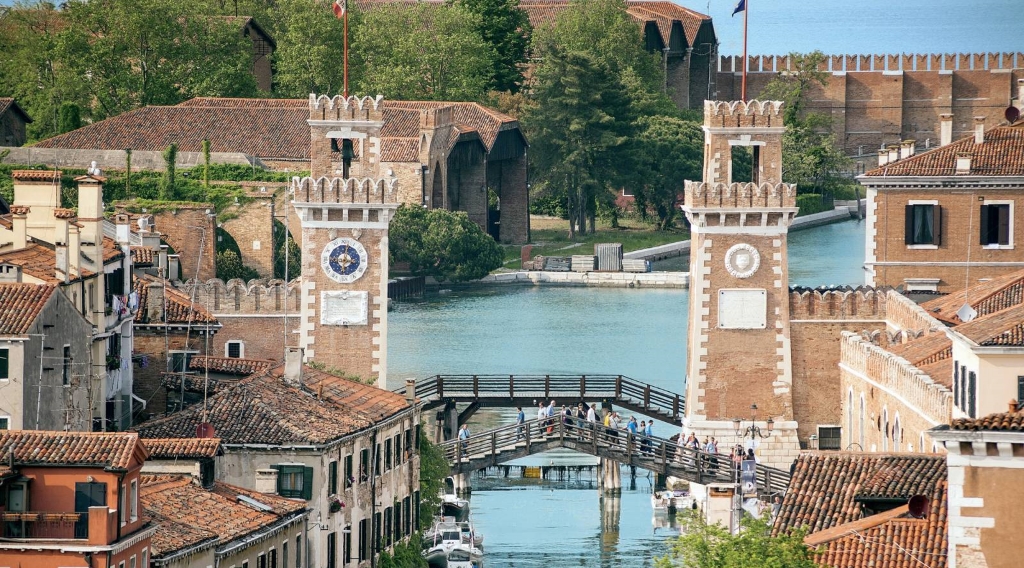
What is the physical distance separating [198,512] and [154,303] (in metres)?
21.3

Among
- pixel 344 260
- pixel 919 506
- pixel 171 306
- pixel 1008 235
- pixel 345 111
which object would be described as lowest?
pixel 919 506

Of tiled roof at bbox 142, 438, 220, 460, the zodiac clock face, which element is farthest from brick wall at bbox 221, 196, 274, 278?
tiled roof at bbox 142, 438, 220, 460

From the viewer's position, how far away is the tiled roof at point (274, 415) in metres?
61.8

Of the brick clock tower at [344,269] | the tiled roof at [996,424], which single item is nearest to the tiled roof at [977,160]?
the brick clock tower at [344,269]

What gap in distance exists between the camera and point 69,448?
4825 centimetres

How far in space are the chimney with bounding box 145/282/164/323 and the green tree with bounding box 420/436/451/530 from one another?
22.4 ft

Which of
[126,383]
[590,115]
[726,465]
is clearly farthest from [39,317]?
[590,115]

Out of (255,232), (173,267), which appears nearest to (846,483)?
(173,267)

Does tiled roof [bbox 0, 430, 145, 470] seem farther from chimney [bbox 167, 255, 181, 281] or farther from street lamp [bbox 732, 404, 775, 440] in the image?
chimney [bbox 167, 255, 181, 281]

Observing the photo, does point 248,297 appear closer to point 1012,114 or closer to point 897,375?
point 1012,114

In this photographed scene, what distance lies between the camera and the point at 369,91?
513ft

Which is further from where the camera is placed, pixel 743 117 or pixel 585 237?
pixel 585 237

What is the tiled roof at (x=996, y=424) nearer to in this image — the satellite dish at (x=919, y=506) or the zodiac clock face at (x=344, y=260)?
the satellite dish at (x=919, y=506)

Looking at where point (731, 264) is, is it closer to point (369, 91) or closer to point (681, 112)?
point (369, 91)
